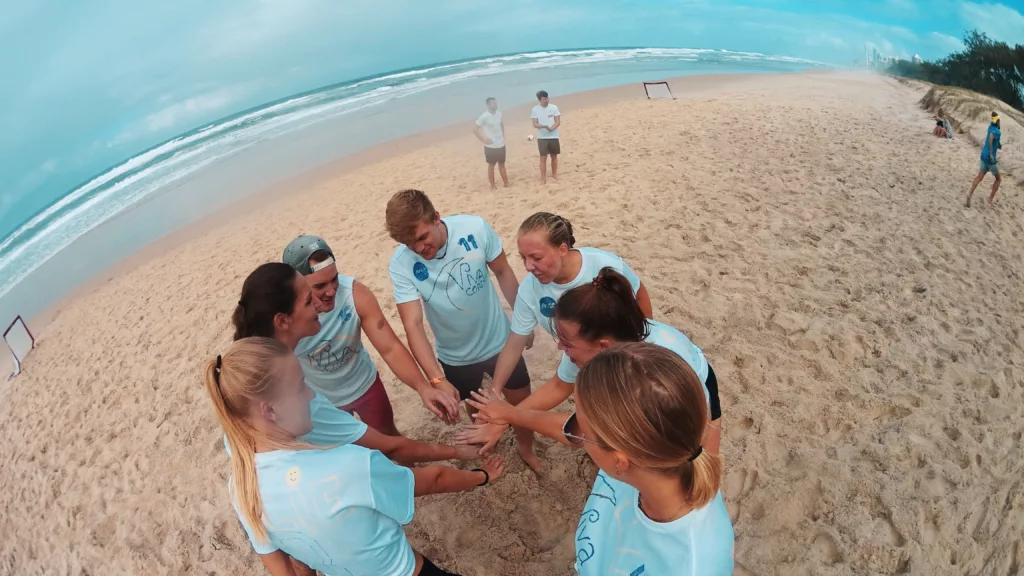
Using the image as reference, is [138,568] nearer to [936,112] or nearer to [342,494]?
[342,494]

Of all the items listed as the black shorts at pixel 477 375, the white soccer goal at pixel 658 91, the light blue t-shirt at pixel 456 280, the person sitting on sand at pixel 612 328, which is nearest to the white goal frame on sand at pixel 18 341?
the black shorts at pixel 477 375

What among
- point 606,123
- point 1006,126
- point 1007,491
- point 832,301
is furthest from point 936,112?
point 1007,491

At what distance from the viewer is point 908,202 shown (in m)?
6.36

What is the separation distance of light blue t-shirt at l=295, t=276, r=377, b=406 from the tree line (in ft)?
59.8

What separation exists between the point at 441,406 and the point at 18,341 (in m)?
8.03

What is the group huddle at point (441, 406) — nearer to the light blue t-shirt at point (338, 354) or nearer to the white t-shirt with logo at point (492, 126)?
the light blue t-shirt at point (338, 354)

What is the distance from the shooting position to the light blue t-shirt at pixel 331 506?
1.32 m

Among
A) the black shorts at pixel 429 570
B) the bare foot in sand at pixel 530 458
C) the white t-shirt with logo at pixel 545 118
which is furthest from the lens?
the white t-shirt with logo at pixel 545 118

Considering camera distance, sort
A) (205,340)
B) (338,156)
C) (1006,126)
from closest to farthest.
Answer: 1. (205,340)
2. (1006,126)
3. (338,156)

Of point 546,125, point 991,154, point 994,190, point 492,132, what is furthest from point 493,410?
point 994,190

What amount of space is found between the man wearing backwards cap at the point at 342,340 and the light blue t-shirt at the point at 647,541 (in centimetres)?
112

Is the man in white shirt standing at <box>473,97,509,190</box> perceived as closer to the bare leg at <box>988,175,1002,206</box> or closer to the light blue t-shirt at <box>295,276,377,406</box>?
the light blue t-shirt at <box>295,276,377,406</box>

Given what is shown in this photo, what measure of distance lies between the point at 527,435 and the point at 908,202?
20.7 feet

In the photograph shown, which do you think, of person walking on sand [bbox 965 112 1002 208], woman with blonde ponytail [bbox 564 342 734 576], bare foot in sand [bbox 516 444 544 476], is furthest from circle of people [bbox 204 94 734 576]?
person walking on sand [bbox 965 112 1002 208]
